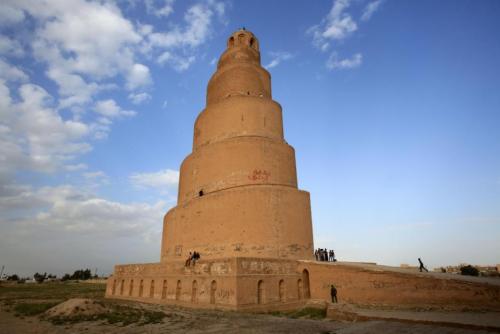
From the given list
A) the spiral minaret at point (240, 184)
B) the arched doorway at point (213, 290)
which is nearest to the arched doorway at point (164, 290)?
the spiral minaret at point (240, 184)

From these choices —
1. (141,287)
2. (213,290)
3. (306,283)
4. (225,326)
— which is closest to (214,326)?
(225,326)

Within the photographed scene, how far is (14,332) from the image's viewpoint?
9156 mm

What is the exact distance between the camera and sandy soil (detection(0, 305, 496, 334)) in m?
7.46

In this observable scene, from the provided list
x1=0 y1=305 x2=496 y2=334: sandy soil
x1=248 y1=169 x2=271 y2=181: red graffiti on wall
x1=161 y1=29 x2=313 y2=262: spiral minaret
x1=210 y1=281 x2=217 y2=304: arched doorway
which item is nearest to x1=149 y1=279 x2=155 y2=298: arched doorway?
x1=161 y1=29 x2=313 y2=262: spiral minaret

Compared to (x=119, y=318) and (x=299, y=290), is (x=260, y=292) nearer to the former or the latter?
(x=299, y=290)

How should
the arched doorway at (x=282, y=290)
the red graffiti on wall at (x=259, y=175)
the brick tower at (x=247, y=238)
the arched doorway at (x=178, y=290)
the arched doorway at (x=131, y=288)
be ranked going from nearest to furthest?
the brick tower at (x=247, y=238) → the arched doorway at (x=282, y=290) → the arched doorway at (x=178, y=290) → the red graffiti on wall at (x=259, y=175) → the arched doorway at (x=131, y=288)

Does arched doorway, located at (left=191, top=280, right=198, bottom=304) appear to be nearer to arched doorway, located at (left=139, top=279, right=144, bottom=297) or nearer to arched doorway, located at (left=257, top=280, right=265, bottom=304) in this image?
arched doorway, located at (left=257, top=280, right=265, bottom=304)

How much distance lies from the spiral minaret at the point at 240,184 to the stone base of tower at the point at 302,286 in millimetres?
1547

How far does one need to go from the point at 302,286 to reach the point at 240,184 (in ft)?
20.7

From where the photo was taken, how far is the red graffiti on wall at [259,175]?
17266 mm

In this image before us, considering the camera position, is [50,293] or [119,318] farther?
[50,293]

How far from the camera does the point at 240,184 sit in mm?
17203

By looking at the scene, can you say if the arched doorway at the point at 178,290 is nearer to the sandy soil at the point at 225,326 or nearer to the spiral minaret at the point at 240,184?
the spiral minaret at the point at 240,184

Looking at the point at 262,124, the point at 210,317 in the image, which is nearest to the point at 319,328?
the point at 210,317
